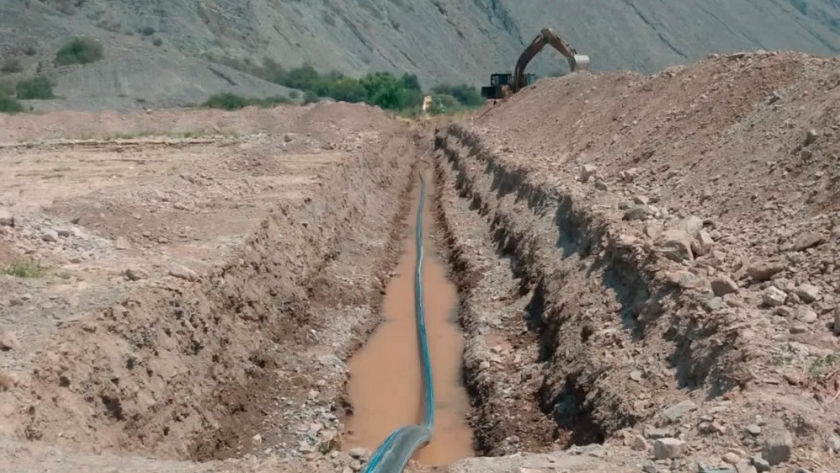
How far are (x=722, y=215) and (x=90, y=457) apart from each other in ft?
27.5

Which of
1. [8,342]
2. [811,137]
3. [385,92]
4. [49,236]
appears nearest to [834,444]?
[811,137]

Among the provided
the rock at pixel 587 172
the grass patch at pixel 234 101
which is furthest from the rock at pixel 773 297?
the grass patch at pixel 234 101

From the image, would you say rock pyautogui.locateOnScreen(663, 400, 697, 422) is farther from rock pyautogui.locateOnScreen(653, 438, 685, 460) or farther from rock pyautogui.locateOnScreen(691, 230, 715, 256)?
rock pyautogui.locateOnScreen(691, 230, 715, 256)

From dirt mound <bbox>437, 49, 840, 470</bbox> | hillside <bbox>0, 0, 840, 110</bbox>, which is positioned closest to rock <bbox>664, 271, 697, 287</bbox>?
dirt mound <bbox>437, 49, 840, 470</bbox>

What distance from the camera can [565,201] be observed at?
14.9m

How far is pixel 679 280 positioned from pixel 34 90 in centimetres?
5184

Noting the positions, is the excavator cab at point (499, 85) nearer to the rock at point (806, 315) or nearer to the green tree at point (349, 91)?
the green tree at point (349, 91)

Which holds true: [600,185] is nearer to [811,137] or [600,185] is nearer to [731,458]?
[811,137]

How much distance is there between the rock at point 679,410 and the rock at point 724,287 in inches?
65.5

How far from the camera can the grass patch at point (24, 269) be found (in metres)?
10.0

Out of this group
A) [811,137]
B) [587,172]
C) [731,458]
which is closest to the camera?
[731,458]

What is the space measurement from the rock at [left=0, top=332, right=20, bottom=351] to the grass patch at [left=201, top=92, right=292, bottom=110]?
129 ft

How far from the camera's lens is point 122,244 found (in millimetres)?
12117

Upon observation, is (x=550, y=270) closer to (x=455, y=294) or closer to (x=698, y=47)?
(x=455, y=294)
